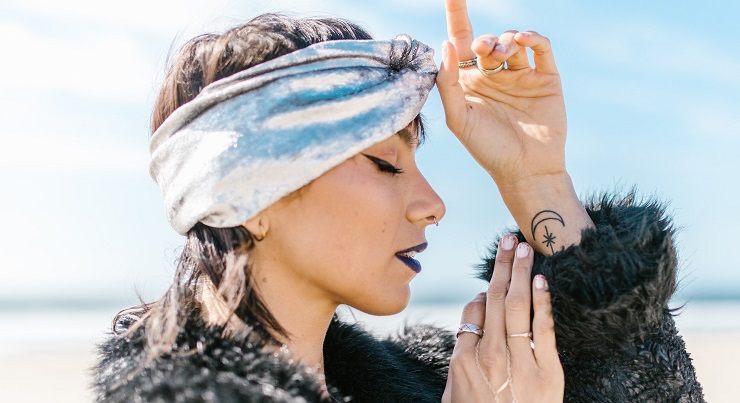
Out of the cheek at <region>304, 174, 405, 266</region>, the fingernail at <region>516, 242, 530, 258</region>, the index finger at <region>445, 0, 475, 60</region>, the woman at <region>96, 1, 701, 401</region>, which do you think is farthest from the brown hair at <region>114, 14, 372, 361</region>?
the fingernail at <region>516, 242, 530, 258</region>

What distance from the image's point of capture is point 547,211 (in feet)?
9.04

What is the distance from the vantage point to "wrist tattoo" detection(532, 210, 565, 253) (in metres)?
2.72

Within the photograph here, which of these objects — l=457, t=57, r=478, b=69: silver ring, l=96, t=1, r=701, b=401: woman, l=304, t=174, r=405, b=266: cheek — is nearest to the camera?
l=96, t=1, r=701, b=401: woman

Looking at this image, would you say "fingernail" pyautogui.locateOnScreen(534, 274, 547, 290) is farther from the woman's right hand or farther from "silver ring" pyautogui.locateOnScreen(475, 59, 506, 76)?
"silver ring" pyautogui.locateOnScreen(475, 59, 506, 76)

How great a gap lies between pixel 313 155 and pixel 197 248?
0.42 m

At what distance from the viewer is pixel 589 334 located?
2541mm

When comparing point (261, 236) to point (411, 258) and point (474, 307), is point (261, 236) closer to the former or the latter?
point (411, 258)

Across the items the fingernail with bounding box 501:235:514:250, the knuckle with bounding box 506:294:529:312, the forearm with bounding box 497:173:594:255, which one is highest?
the forearm with bounding box 497:173:594:255

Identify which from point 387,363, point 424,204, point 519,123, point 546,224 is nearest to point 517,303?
point 546,224

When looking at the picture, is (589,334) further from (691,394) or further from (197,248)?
(197,248)

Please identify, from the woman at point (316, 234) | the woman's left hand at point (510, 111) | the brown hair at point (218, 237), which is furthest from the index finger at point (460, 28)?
the brown hair at point (218, 237)

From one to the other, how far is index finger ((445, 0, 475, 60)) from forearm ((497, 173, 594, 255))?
48 centimetres

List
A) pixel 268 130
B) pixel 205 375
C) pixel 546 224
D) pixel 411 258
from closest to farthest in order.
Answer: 1. pixel 205 375
2. pixel 268 130
3. pixel 411 258
4. pixel 546 224

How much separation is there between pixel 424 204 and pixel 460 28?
72 centimetres
